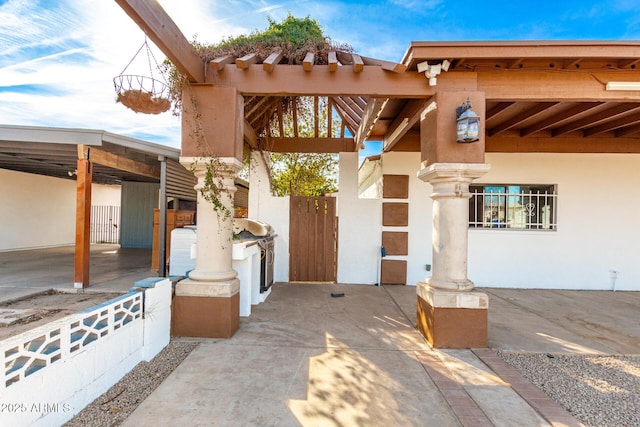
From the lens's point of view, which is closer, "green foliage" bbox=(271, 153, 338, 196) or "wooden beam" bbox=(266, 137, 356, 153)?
"wooden beam" bbox=(266, 137, 356, 153)

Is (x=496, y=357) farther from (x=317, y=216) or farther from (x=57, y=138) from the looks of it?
(x=57, y=138)

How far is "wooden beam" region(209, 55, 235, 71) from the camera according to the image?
3320 millimetres

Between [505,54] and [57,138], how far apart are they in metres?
6.58

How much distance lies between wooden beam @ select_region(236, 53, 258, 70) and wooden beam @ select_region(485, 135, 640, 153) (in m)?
4.90

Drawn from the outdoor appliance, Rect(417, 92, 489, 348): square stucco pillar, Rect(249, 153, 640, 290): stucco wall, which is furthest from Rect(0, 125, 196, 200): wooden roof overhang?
Rect(417, 92, 489, 348): square stucco pillar

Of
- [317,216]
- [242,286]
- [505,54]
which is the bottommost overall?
[242,286]

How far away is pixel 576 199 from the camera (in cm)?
625

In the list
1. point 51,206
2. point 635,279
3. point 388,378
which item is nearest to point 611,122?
point 635,279

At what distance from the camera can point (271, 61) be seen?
10.8ft

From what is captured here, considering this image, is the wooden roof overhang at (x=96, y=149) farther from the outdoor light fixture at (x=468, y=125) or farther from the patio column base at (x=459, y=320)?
the patio column base at (x=459, y=320)

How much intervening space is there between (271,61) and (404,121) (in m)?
2.37

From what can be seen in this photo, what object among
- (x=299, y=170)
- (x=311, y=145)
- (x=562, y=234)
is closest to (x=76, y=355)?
(x=311, y=145)

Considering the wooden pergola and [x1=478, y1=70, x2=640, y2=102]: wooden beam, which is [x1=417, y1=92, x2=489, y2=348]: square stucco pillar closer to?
the wooden pergola

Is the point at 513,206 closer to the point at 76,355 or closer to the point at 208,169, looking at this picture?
the point at 208,169
